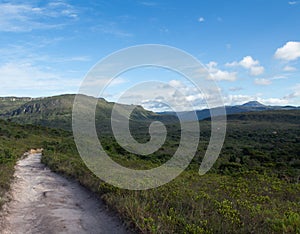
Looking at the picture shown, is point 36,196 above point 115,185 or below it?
below

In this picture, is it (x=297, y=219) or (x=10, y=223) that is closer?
(x=297, y=219)

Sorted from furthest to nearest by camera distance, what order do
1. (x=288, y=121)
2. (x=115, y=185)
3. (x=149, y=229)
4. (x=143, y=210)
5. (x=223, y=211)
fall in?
(x=288, y=121) < (x=115, y=185) < (x=143, y=210) < (x=223, y=211) < (x=149, y=229)

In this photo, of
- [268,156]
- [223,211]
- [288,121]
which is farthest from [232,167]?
[288,121]

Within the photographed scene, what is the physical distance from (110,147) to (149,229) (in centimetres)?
2798

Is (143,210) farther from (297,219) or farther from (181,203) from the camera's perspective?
(297,219)

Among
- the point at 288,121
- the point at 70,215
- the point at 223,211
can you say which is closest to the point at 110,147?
the point at 70,215

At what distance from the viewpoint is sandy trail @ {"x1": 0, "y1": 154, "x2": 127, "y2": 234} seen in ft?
28.0

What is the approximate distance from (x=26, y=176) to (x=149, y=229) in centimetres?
1366

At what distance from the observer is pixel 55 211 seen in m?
10.3

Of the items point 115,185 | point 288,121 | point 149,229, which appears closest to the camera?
point 149,229

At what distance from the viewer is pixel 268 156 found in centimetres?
3188

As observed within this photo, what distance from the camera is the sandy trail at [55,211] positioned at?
8.53m

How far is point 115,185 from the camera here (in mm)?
11297

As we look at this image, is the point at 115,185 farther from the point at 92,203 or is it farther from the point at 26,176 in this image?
the point at 26,176
